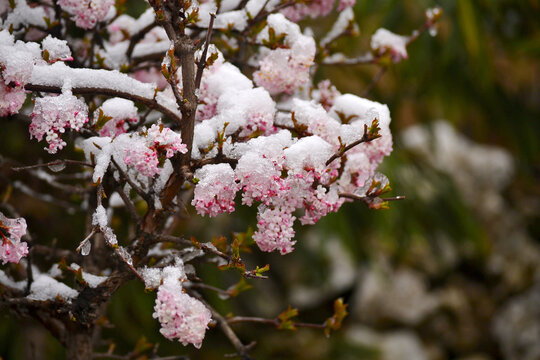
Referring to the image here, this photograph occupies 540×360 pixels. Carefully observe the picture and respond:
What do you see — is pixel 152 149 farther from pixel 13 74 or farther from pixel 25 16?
pixel 25 16

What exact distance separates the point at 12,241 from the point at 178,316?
1.23ft

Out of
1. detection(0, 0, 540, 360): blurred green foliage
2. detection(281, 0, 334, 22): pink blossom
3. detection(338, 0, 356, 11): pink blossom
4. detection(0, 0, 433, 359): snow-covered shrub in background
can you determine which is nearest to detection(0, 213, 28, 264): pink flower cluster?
detection(0, 0, 433, 359): snow-covered shrub in background

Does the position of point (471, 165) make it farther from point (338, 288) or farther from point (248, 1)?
point (248, 1)

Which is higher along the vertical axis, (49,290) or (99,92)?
(99,92)

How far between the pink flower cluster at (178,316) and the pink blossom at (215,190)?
161 millimetres

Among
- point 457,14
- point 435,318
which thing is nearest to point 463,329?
point 435,318

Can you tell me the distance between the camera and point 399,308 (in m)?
5.14

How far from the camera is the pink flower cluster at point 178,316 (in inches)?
34.7

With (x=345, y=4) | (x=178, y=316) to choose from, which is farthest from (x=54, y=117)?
(x=345, y=4)

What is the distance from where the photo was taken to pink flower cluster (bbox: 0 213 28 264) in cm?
98

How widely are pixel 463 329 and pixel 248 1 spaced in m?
4.59

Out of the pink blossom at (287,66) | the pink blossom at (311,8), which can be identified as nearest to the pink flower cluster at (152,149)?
the pink blossom at (287,66)

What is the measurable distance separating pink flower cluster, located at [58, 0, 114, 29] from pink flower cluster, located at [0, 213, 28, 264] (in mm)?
500

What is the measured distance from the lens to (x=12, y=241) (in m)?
0.99
